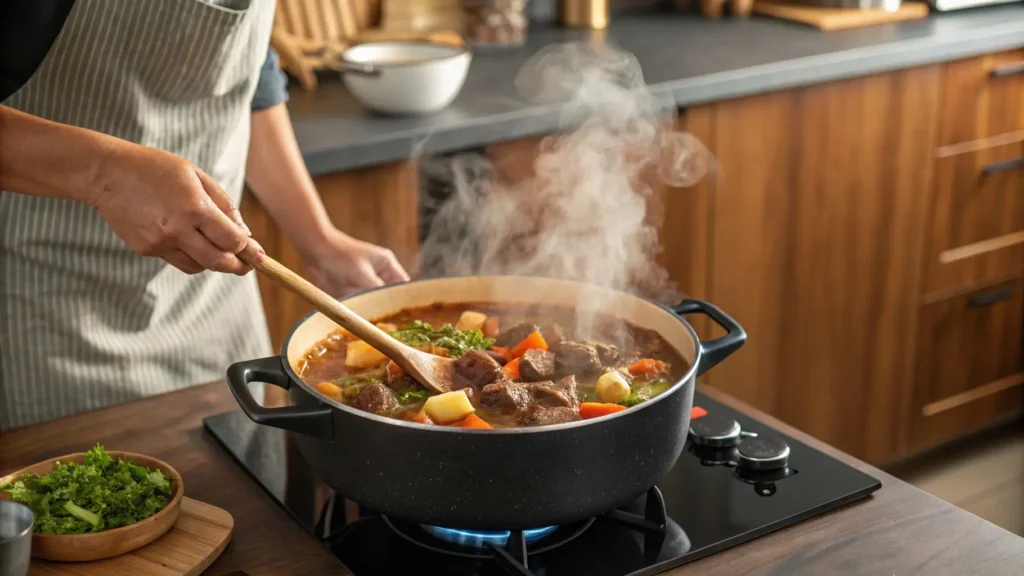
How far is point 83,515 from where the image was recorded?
0.93m

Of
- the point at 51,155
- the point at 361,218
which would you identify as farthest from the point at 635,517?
the point at 361,218

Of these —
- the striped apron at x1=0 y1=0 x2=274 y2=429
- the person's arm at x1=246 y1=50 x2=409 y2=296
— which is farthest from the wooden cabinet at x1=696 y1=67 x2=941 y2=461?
the striped apron at x1=0 y1=0 x2=274 y2=429

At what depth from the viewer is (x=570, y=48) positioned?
2.81 metres

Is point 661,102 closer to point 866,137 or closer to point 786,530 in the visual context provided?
point 866,137

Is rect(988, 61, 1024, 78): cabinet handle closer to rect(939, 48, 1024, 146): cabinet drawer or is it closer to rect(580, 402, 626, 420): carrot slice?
rect(939, 48, 1024, 146): cabinet drawer

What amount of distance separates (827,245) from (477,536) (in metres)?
1.91

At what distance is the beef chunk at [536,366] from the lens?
108 centimetres

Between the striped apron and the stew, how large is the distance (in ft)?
1.42

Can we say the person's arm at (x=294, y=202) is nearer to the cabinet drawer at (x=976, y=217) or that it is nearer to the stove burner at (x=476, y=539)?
the stove burner at (x=476, y=539)

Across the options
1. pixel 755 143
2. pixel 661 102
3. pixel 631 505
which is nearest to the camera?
pixel 631 505

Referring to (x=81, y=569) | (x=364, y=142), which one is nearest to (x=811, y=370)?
(x=364, y=142)

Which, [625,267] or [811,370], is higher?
[625,267]

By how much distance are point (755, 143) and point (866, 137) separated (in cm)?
33

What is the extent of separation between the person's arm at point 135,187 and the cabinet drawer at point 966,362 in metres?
2.27
